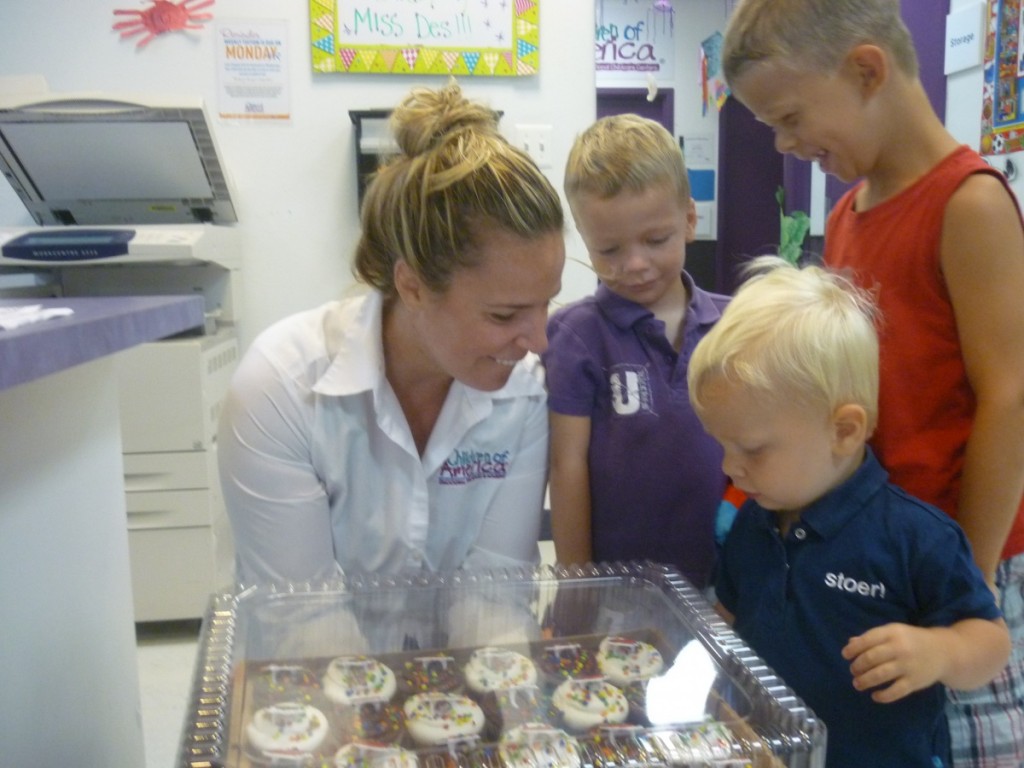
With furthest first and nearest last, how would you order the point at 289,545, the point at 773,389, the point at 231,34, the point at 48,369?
the point at 231,34
the point at 289,545
the point at 773,389
the point at 48,369

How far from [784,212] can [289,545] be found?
11.3ft

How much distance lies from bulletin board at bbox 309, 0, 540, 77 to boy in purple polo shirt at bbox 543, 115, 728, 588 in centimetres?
148

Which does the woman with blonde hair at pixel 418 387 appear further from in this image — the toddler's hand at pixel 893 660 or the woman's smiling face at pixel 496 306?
the toddler's hand at pixel 893 660

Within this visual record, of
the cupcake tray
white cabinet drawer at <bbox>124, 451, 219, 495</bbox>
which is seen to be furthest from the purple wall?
the cupcake tray

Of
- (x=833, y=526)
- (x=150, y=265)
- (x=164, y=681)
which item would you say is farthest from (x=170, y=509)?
(x=833, y=526)

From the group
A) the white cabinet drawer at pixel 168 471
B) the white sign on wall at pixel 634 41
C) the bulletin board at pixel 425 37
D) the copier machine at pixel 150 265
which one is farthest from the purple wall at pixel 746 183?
the white cabinet drawer at pixel 168 471

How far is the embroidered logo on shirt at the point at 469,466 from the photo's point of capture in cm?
120

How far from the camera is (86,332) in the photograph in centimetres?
71

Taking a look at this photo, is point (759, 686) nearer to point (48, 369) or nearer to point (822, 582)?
point (822, 582)

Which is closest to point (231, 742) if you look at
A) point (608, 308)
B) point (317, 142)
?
point (608, 308)

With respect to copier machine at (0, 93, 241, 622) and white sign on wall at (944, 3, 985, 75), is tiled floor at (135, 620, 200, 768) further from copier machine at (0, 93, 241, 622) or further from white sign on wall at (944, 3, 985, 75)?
white sign on wall at (944, 3, 985, 75)

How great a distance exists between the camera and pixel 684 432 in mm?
1161

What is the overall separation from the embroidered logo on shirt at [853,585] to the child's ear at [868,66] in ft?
1.87

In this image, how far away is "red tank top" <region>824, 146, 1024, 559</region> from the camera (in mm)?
989
